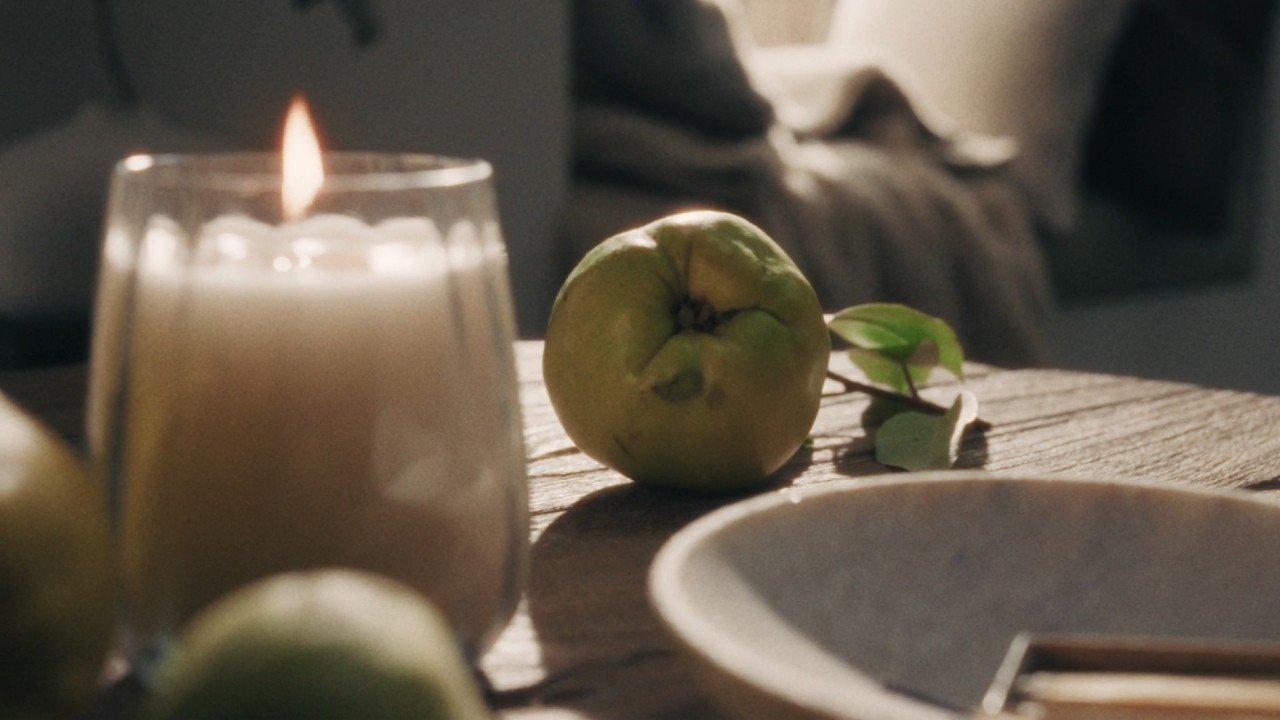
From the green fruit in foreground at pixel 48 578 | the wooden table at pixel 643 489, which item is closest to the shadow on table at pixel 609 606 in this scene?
the wooden table at pixel 643 489

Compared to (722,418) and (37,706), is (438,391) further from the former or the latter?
(722,418)

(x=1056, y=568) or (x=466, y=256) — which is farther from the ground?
(x=466, y=256)

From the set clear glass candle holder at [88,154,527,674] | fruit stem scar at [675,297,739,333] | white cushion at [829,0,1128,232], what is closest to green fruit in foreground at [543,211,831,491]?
fruit stem scar at [675,297,739,333]

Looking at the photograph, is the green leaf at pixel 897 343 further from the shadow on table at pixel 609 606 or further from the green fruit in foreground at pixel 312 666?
the green fruit in foreground at pixel 312 666

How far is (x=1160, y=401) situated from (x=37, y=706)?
0.65 m

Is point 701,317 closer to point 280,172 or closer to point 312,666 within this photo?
point 280,172

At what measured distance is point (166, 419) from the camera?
0.30m

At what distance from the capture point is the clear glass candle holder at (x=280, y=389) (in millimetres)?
296

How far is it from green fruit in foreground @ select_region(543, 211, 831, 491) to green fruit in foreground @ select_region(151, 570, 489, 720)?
0.32 meters

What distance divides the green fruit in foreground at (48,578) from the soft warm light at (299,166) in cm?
7

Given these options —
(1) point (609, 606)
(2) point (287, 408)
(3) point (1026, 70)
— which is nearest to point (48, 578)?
(2) point (287, 408)


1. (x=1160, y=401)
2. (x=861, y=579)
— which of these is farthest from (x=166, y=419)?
(x=1160, y=401)

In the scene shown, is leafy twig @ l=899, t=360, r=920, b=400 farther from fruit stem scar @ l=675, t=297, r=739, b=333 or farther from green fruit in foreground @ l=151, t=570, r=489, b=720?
green fruit in foreground @ l=151, t=570, r=489, b=720

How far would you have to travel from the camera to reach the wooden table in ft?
1.12
